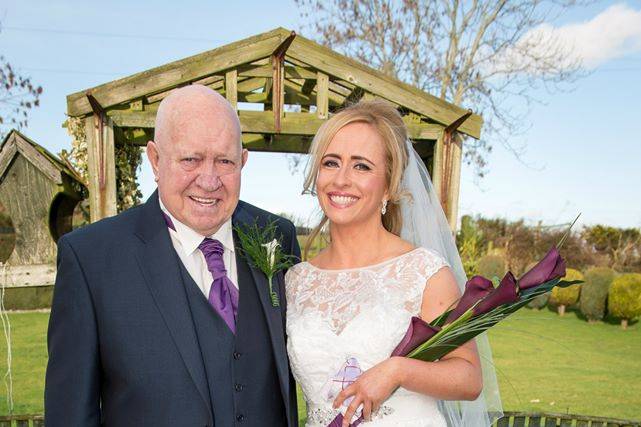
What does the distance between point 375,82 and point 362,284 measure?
19.8ft

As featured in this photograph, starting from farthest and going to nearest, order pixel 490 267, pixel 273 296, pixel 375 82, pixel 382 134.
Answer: pixel 490 267
pixel 375 82
pixel 382 134
pixel 273 296

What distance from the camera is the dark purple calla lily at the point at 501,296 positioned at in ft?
7.15

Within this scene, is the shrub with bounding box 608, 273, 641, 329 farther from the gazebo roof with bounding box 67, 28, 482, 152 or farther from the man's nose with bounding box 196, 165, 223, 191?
the man's nose with bounding box 196, 165, 223, 191

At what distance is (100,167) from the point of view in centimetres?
799

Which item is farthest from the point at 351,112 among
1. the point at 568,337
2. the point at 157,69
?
the point at 568,337

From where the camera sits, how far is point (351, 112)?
10.3ft

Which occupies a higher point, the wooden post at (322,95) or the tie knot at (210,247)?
the wooden post at (322,95)

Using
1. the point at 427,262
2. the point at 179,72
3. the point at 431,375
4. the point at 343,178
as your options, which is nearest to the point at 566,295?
the point at 179,72

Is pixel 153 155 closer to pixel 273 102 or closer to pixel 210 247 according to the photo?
pixel 210 247

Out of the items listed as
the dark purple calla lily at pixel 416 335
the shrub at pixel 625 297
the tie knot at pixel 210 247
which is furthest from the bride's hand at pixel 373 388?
the shrub at pixel 625 297

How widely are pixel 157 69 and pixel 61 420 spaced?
6.41 metres

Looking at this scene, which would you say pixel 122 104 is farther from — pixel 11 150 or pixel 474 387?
pixel 474 387

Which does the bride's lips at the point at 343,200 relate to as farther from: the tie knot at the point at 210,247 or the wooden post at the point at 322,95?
the wooden post at the point at 322,95

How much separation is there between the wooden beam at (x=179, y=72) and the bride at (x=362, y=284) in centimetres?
539
